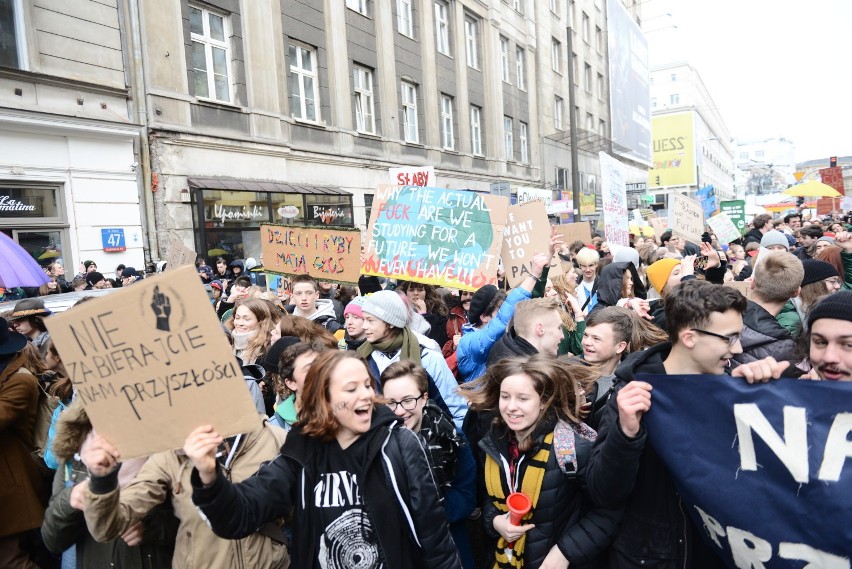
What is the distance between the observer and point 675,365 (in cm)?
224

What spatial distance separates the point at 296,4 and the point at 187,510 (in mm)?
15816

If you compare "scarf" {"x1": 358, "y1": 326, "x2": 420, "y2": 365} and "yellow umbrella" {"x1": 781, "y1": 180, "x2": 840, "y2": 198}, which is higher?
"yellow umbrella" {"x1": 781, "y1": 180, "x2": 840, "y2": 198}

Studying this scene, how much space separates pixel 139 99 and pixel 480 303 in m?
10.6

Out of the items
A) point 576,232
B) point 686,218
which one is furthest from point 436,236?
point 576,232

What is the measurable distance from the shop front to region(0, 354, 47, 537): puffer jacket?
33.3ft

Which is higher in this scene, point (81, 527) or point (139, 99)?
point (139, 99)

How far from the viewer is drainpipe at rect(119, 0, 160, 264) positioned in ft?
38.9

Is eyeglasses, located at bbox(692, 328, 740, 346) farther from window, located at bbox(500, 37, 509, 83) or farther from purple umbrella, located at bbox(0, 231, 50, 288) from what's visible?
window, located at bbox(500, 37, 509, 83)

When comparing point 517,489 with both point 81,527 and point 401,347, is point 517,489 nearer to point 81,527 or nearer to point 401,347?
point 401,347

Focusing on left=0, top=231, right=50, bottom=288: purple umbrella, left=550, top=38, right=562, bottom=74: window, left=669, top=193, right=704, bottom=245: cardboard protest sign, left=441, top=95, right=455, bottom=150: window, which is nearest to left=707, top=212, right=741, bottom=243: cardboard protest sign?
left=669, top=193, right=704, bottom=245: cardboard protest sign

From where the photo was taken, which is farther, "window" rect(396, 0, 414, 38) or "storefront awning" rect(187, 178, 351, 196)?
"window" rect(396, 0, 414, 38)

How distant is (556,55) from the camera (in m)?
33.0

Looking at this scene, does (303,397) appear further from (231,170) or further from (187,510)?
(231,170)

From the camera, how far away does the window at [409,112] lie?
791 inches
